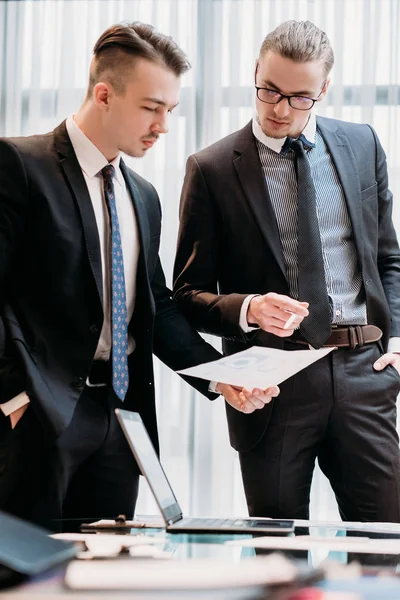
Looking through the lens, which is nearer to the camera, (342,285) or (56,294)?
(56,294)

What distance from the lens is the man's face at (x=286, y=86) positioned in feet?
7.49

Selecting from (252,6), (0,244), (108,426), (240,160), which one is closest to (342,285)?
(240,160)

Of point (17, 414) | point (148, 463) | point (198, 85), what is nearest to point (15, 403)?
point (17, 414)

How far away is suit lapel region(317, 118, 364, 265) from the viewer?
2338 mm

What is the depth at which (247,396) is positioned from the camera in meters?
2.15

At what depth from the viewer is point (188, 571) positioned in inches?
43.0

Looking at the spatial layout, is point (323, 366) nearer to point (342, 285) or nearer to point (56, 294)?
point (342, 285)

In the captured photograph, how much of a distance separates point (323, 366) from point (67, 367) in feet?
2.31

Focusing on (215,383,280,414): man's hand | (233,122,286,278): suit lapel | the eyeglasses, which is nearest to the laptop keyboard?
(215,383,280,414): man's hand

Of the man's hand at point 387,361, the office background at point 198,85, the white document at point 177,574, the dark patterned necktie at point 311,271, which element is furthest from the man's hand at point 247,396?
the office background at point 198,85

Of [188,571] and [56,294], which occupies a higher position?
[56,294]

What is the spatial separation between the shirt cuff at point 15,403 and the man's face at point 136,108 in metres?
0.69

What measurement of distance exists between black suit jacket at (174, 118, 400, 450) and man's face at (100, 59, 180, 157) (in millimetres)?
272

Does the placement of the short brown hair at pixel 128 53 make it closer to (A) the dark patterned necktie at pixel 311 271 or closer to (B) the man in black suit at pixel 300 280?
(B) the man in black suit at pixel 300 280
